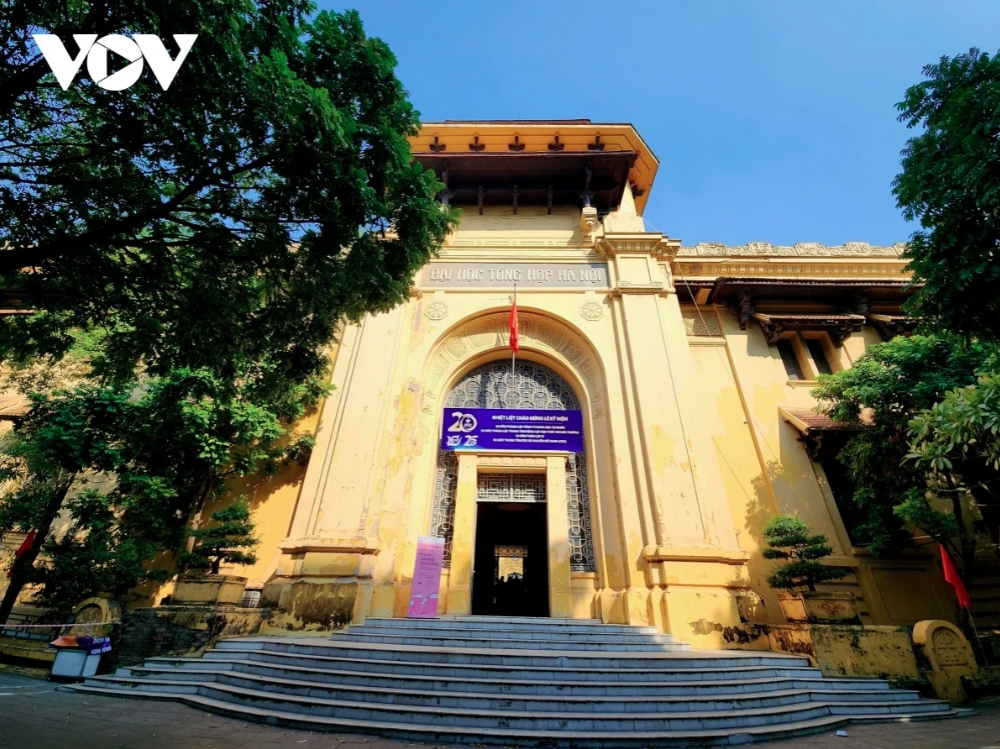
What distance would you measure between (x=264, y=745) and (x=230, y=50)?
5.70 m

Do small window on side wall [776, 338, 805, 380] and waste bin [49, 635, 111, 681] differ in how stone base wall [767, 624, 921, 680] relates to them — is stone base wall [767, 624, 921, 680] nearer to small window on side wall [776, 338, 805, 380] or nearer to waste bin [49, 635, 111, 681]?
small window on side wall [776, 338, 805, 380]

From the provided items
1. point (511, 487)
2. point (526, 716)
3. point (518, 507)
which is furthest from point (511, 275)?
point (526, 716)

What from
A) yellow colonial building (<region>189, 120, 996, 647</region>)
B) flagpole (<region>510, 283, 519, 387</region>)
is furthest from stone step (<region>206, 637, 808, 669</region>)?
flagpole (<region>510, 283, 519, 387</region>)

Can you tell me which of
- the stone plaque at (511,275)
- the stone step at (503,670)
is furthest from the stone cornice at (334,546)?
the stone plaque at (511,275)

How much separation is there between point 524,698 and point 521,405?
6.48 m

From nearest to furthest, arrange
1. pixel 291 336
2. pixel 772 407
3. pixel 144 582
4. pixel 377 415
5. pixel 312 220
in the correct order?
pixel 312 220
pixel 291 336
pixel 144 582
pixel 377 415
pixel 772 407

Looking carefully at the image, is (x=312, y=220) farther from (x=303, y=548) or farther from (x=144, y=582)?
(x=144, y=582)

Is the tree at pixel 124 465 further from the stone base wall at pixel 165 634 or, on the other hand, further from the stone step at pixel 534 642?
the stone step at pixel 534 642

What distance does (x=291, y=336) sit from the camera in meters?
5.87

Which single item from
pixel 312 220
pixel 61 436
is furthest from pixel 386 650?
pixel 61 436

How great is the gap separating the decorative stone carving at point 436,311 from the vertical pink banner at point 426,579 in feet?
17.1

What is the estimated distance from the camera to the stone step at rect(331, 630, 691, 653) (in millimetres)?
5879

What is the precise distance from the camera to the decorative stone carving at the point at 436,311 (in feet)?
35.0

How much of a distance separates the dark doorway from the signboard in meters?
1.72
